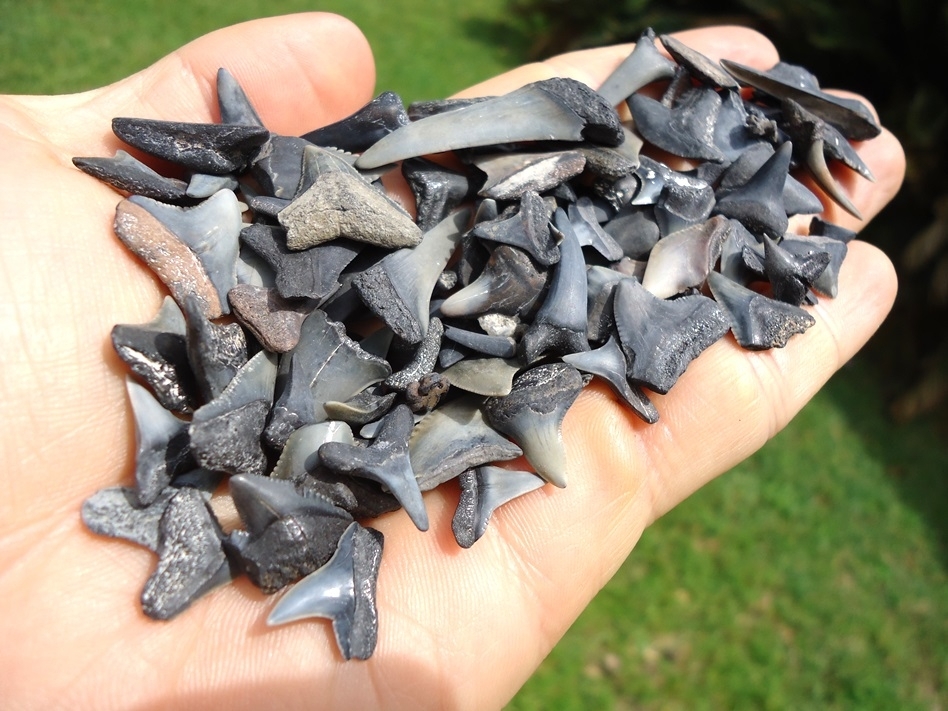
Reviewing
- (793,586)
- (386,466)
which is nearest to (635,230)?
(386,466)

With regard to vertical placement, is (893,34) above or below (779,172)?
below

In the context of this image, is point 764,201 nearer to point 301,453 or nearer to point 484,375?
point 484,375

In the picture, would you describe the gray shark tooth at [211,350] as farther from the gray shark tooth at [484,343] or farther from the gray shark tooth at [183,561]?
the gray shark tooth at [484,343]

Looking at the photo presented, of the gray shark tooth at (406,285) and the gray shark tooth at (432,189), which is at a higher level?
the gray shark tooth at (432,189)

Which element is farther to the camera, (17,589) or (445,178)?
(445,178)

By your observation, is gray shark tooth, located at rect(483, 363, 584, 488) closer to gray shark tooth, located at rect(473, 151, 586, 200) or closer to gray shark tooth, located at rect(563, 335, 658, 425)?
gray shark tooth, located at rect(563, 335, 658, 425)

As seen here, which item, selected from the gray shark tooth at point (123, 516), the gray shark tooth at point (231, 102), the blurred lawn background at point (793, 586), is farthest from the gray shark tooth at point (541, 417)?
the blurred lawn background at point (793, 586)

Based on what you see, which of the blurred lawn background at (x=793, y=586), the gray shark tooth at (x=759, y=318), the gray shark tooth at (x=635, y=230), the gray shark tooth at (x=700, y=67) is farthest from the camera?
the blurred lawn background at (x=793, y=586)

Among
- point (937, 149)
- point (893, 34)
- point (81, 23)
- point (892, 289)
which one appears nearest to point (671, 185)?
point (892, 289)

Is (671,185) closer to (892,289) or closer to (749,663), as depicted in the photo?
(892,289)
